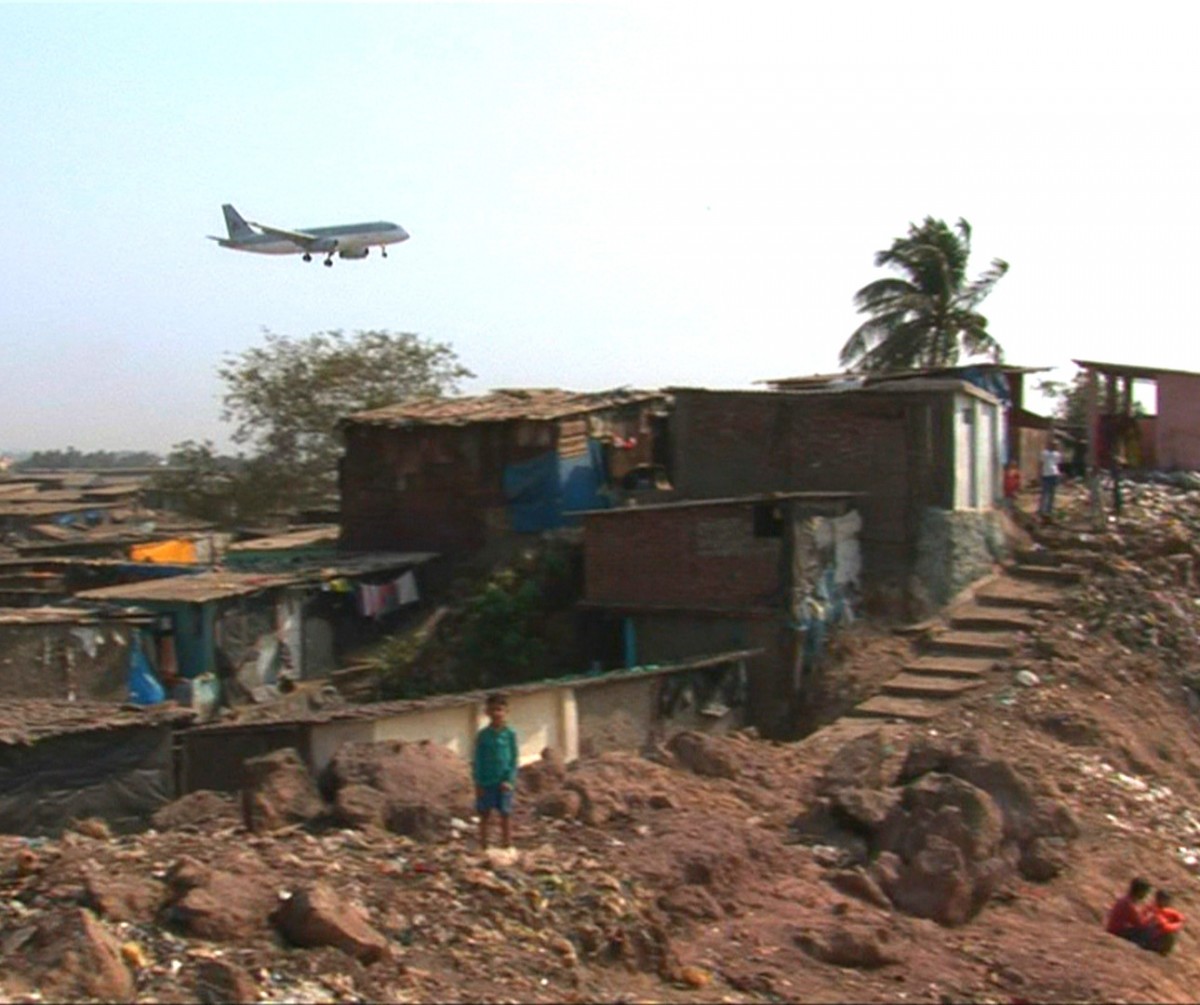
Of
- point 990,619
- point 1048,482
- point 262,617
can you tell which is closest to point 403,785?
point 990,619

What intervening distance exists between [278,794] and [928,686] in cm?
860

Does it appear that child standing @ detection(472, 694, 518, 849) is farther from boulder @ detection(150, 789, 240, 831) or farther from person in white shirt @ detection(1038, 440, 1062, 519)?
person in white shirt @ detection(1038, 440, 1062, 519)

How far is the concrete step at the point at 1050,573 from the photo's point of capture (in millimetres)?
18797

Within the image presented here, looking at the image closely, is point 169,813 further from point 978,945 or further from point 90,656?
point 90,656

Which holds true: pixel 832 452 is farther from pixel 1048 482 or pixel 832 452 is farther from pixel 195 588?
pixel 195 588

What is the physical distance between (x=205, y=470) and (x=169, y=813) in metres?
25.3

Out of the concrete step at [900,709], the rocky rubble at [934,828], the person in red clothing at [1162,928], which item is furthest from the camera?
the concrete step at [900,709]

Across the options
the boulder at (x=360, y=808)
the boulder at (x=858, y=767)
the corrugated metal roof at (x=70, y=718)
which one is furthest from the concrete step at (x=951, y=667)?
the boulder at (x=360, y=808)

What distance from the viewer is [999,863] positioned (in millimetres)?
10555

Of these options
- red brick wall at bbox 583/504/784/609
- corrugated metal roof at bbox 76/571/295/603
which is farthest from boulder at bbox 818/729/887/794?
corrugated metal roof at bbox 76/571/295/603

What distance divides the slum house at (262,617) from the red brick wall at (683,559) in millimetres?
3577

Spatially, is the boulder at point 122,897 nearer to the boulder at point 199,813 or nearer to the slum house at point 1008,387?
the boulder at point 199,813

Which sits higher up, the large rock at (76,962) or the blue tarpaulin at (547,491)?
the blue tarpaulin at (547,491)

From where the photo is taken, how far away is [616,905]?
8.58 m
